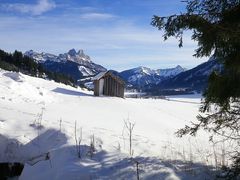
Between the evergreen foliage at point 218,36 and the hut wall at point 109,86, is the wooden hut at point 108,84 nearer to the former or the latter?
the hut wall at point 109,86

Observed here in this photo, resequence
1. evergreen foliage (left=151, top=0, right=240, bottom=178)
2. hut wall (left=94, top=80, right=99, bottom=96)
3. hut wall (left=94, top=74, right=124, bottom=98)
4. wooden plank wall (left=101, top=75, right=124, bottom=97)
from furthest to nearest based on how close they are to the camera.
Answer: wooden plank wall (left=101, top=75, right=124, bottom=97) < hut wall (left=94, top=74, right=124, bottom=98) < hut wall (left=94, top=80, right=99, bottom=96) < evergreen foliage (left=151, top=0, right=240, bottom=178)

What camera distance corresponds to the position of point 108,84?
4109cm

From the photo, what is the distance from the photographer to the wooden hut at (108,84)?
132 feet

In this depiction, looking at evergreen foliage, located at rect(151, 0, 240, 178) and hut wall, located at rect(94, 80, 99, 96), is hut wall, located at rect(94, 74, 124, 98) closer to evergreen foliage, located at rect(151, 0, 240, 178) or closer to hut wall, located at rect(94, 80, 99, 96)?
hut wall, located at rect(94, 80, 99, 96)

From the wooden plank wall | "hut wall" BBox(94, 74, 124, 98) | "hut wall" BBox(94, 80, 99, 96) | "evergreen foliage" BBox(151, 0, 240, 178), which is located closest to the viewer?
"evergreen foliage" BBox(151, 0, 240, 178)

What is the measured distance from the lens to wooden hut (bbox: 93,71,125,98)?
132 feet

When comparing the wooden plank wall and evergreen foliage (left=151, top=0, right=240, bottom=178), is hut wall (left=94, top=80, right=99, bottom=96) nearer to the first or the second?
the wooden plank wall

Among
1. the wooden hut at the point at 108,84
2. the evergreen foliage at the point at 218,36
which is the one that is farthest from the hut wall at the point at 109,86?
the evergreen foliage at the point at 218,36

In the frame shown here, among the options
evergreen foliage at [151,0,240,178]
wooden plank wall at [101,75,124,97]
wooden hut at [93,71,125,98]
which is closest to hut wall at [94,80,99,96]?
wooden hut at [93,71,125,98]

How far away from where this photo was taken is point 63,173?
28.3 ft

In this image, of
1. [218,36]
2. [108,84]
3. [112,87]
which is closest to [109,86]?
[108,84]

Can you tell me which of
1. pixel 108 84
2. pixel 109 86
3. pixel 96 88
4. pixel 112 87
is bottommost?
pixel 96 88

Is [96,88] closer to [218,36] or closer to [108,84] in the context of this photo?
[108,84]

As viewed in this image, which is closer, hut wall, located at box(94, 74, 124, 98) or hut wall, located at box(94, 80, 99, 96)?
hut wall, located at box(94, 80, 99, 96)
